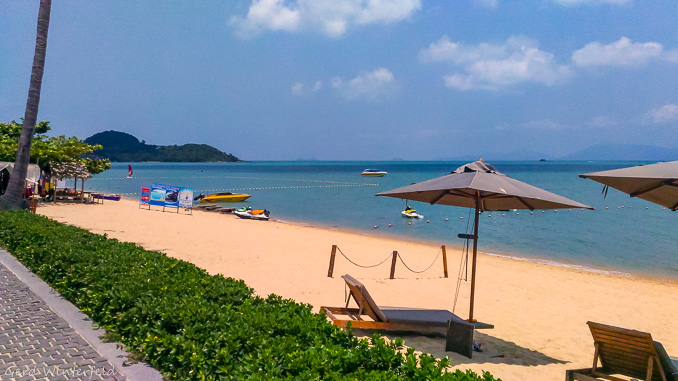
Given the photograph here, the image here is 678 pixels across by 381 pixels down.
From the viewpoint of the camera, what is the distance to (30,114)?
15.6 m

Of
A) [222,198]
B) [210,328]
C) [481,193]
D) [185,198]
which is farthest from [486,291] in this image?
[222,198]

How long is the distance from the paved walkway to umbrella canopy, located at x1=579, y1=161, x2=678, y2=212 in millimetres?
4805

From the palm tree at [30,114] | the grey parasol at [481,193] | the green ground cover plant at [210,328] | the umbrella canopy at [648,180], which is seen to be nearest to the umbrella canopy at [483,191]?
the grey parasol at [481,193]

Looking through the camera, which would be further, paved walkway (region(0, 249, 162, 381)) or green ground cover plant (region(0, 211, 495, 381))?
paved walkway (region(0, 249, 162, 381))

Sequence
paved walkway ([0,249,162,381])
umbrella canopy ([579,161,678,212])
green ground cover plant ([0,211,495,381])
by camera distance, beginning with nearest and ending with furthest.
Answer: green ground cover plant ([0,211,495,381]) → paved walkway ([0,249,162,381]) → umbrella canopy ([579,161,678,212])

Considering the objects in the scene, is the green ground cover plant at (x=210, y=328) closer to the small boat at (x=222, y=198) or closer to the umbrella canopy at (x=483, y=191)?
the umbrella canopy at (x=483, y=191)

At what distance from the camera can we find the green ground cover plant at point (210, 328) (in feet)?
10.5

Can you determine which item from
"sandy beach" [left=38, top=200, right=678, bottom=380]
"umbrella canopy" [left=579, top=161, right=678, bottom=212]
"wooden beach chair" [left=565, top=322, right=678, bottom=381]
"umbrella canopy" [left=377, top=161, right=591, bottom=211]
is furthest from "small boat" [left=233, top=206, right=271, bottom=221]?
"wooden beach chair" [left=565, top=322, right=678, bottom=381]

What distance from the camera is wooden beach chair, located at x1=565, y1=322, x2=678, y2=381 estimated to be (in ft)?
14.9

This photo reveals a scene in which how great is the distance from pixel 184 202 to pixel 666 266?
22.1 m

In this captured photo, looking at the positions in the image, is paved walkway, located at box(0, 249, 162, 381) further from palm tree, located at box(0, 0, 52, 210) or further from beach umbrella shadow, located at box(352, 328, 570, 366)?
palm tree, located at box(0, 0, 52, 210)

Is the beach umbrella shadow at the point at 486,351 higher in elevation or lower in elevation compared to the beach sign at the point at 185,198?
lower

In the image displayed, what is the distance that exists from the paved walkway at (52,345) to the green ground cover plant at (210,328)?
161 mm

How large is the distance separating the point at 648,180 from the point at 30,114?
17.4m
